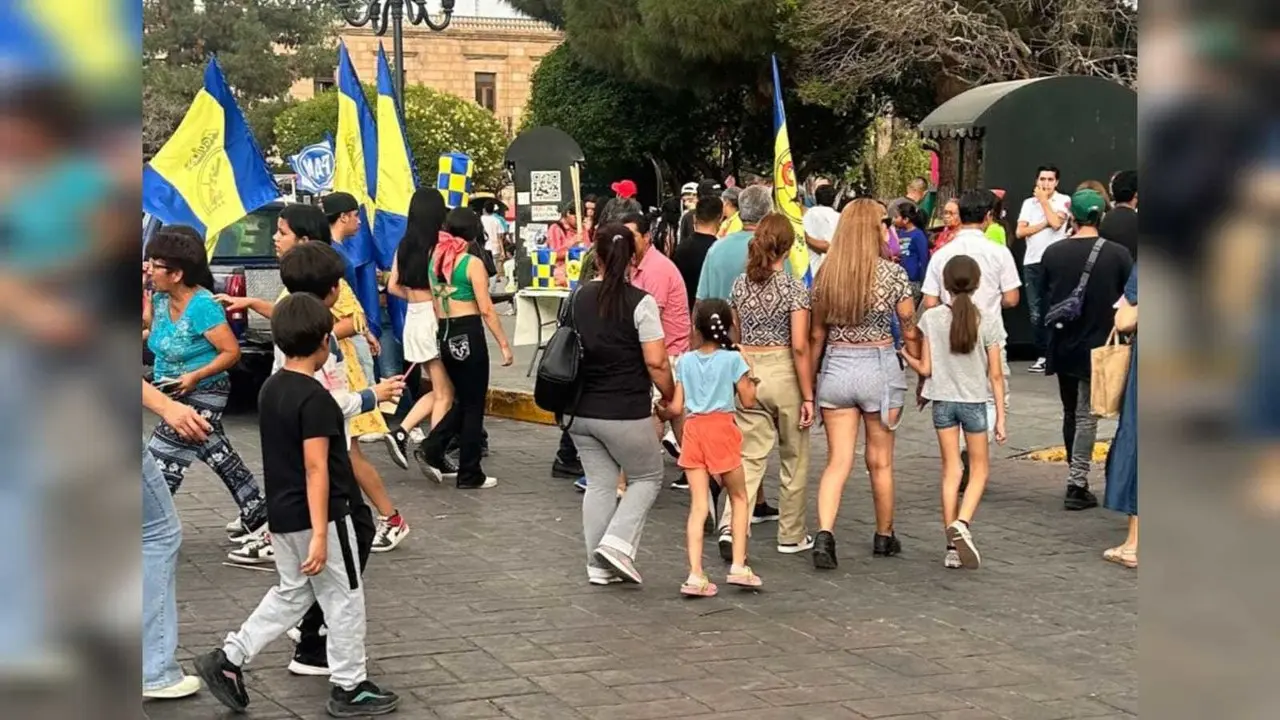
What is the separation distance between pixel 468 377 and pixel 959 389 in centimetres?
323

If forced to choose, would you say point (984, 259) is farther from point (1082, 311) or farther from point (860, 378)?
point (860, 378)

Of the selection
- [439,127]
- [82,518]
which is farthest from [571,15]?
[82,518]

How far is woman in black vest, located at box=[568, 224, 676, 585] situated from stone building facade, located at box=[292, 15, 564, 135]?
73.9 m

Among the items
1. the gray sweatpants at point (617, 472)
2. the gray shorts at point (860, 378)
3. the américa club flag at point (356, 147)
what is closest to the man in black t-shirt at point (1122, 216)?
the gray shorts at point (860, 378)

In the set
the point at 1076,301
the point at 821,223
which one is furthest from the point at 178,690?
the point at 821,223

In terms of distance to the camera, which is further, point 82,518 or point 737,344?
point 737,344

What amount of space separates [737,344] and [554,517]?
2027 millimetres

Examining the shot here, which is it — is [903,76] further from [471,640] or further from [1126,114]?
[471,640]

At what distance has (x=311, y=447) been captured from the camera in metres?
5.11

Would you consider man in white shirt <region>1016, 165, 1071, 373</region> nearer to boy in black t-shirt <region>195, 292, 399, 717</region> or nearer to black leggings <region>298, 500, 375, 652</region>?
black leggings <region>298, 500, 375, 652</region>

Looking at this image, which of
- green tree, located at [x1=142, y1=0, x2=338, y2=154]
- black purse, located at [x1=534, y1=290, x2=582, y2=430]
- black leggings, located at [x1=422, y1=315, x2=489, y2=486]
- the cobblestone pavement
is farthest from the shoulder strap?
green tree, located at [x1=142, y1=0, x2=338, y2=154]

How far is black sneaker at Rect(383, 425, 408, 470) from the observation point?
9.82 m

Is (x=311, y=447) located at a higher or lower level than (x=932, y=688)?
higher

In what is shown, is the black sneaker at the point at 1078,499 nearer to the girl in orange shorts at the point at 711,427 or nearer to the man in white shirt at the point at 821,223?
the girl in orange shorts at the point at 711,427
